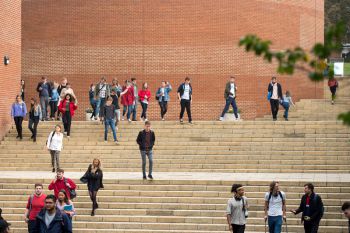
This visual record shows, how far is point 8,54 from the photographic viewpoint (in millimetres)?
29375

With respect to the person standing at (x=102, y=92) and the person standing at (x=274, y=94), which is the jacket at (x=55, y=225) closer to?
the person standing at (x=102, y=92)

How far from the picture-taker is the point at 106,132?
1062 inches

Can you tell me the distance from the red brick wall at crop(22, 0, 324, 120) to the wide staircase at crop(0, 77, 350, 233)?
9424 millimetres

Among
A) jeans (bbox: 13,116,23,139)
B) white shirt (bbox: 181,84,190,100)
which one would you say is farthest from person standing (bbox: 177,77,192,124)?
jeans (bbox: 13,116,23,139)

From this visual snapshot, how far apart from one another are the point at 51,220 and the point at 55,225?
3.3 inches

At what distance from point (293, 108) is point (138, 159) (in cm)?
1529

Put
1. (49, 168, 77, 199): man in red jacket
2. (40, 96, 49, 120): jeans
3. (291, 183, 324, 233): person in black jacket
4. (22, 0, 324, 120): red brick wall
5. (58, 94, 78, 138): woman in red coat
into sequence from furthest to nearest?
(22, 0, 324, 120): red brick wall < (40, 96, 49, 120): jeans < (58, 94, 78, 138): woman in red coat < (49, 168, 77, 199): man in red jacket < (291, 183, 324, 233): person in black jacket

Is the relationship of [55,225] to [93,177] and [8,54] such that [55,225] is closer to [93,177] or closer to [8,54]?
[93,177]

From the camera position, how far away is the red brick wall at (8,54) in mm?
28688

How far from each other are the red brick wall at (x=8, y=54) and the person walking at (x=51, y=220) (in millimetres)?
16972

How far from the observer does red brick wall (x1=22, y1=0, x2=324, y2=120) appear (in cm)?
3809

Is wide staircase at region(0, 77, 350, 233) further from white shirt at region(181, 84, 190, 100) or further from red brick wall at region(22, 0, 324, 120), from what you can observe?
red brick wall at region(22, 0, 324, 120)

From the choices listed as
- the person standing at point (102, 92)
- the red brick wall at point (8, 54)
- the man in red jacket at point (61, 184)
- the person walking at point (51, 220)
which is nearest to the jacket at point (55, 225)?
the person walking at point (51, 220)

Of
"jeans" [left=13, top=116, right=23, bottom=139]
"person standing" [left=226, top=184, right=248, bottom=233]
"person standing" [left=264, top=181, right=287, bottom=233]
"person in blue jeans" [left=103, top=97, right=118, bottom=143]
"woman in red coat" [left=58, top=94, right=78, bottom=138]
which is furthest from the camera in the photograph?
"jeans" [left=13, top=116, right=23, bottom=139]
